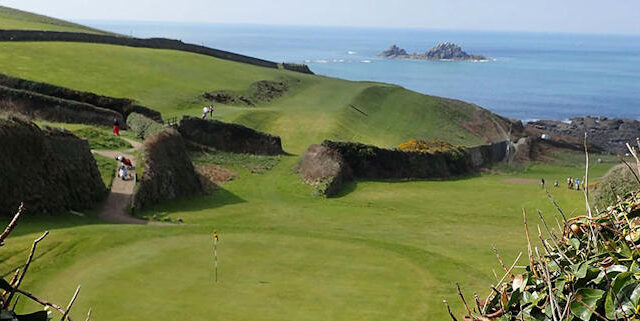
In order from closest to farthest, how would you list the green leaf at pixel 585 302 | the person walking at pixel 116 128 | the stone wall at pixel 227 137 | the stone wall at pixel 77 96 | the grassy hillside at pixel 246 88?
the green leaf at pixel 585 302 < the person walking at pixel 116 128 < the stone wall at pixel 227 137 < the stone wall at pixel 77 96 < the grassy hillside at pixel 246 88

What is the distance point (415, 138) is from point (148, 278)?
5250 centimetres

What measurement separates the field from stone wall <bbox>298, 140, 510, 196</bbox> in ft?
4.02

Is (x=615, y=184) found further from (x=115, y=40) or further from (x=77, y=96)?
(x=115, y=40)

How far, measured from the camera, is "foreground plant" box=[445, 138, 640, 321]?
4.55 metres

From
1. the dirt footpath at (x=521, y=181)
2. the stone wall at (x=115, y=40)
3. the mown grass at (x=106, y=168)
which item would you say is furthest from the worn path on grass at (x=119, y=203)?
the stone wall at (x=115, y=40)

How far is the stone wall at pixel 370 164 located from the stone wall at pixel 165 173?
806 centimetres

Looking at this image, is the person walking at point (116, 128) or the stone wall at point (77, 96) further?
the stone wall at point (77, 96)

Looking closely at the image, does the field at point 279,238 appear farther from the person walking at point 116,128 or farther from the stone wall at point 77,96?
the stone wall at point 77,96

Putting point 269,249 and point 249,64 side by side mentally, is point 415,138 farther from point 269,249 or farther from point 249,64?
point 269,249

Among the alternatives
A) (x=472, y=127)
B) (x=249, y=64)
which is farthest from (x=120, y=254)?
(x=249, y=64)

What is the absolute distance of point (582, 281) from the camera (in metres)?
4.83

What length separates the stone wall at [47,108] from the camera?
4481 cm

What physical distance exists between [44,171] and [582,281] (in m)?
27.9

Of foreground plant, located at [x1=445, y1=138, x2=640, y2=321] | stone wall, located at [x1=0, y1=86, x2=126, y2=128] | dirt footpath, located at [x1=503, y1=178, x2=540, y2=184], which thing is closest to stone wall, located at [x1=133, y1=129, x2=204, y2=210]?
stone wall, located at [x1=0, y1=86, x2=126, y2=128]
